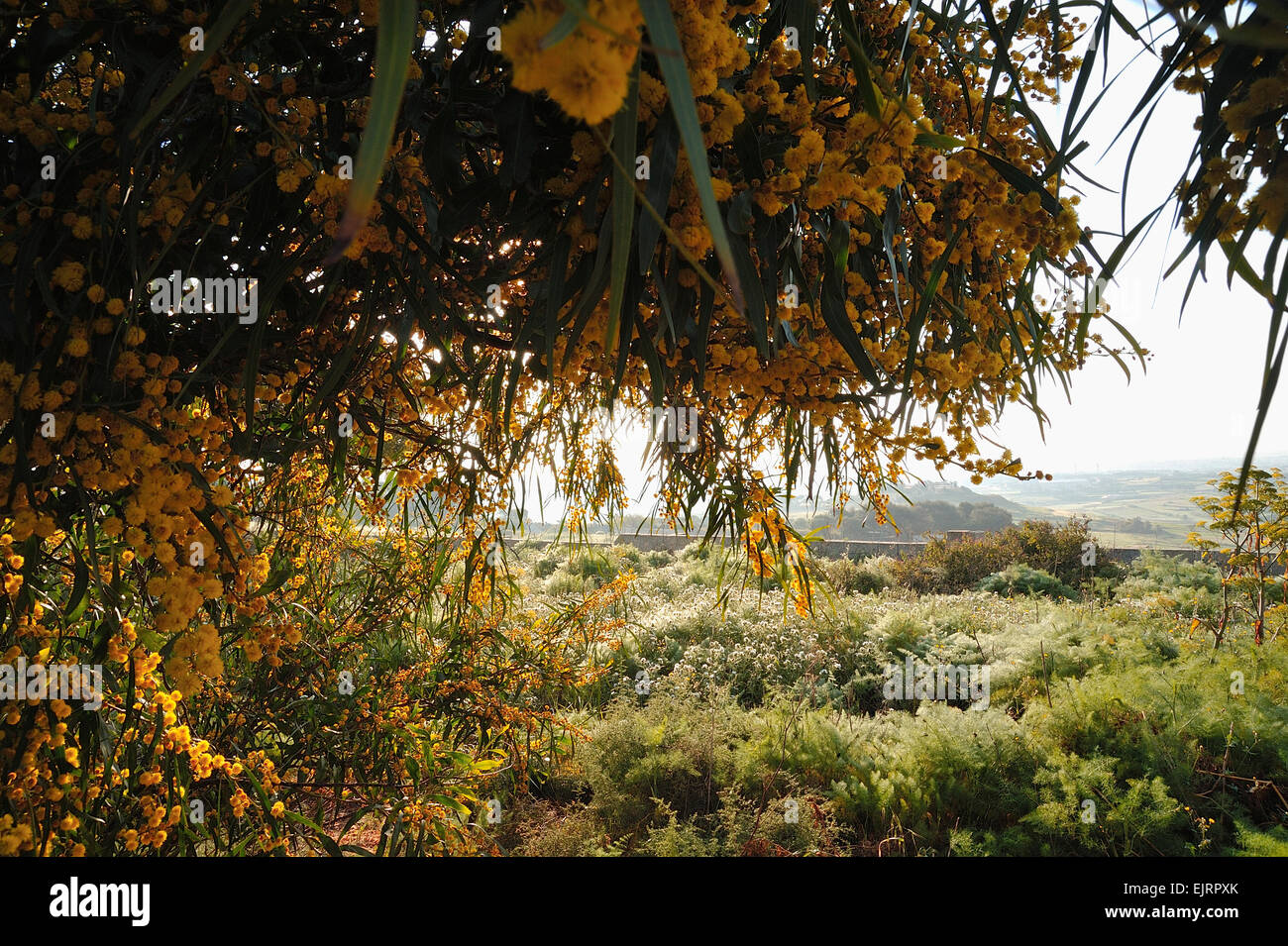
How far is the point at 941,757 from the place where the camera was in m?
2.90

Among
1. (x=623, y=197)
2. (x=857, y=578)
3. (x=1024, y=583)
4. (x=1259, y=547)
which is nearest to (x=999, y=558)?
(x=1024, y=583)

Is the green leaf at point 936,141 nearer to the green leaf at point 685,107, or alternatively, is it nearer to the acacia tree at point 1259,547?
the green leaf at point 685,107

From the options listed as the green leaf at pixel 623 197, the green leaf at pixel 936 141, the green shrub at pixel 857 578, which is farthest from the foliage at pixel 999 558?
the green leaf at pixel 623 197

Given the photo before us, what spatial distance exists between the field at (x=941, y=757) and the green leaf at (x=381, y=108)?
1193 mm

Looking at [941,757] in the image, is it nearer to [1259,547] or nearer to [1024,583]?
[1259,547]

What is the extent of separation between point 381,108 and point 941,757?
11.0ft

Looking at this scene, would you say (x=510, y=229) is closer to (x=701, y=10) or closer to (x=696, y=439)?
(x=701, y=10)

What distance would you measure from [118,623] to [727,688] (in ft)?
10.9

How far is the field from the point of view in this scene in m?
2.44

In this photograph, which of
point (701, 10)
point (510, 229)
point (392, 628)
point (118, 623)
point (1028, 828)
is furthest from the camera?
point (1028, 828)

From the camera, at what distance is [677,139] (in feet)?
1.94

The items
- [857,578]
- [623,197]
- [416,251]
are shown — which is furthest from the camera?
[857,578]

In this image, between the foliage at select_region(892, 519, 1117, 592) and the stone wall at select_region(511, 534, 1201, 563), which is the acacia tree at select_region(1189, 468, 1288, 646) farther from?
the stone wall at select_region(511, 534, 1201, 563)
